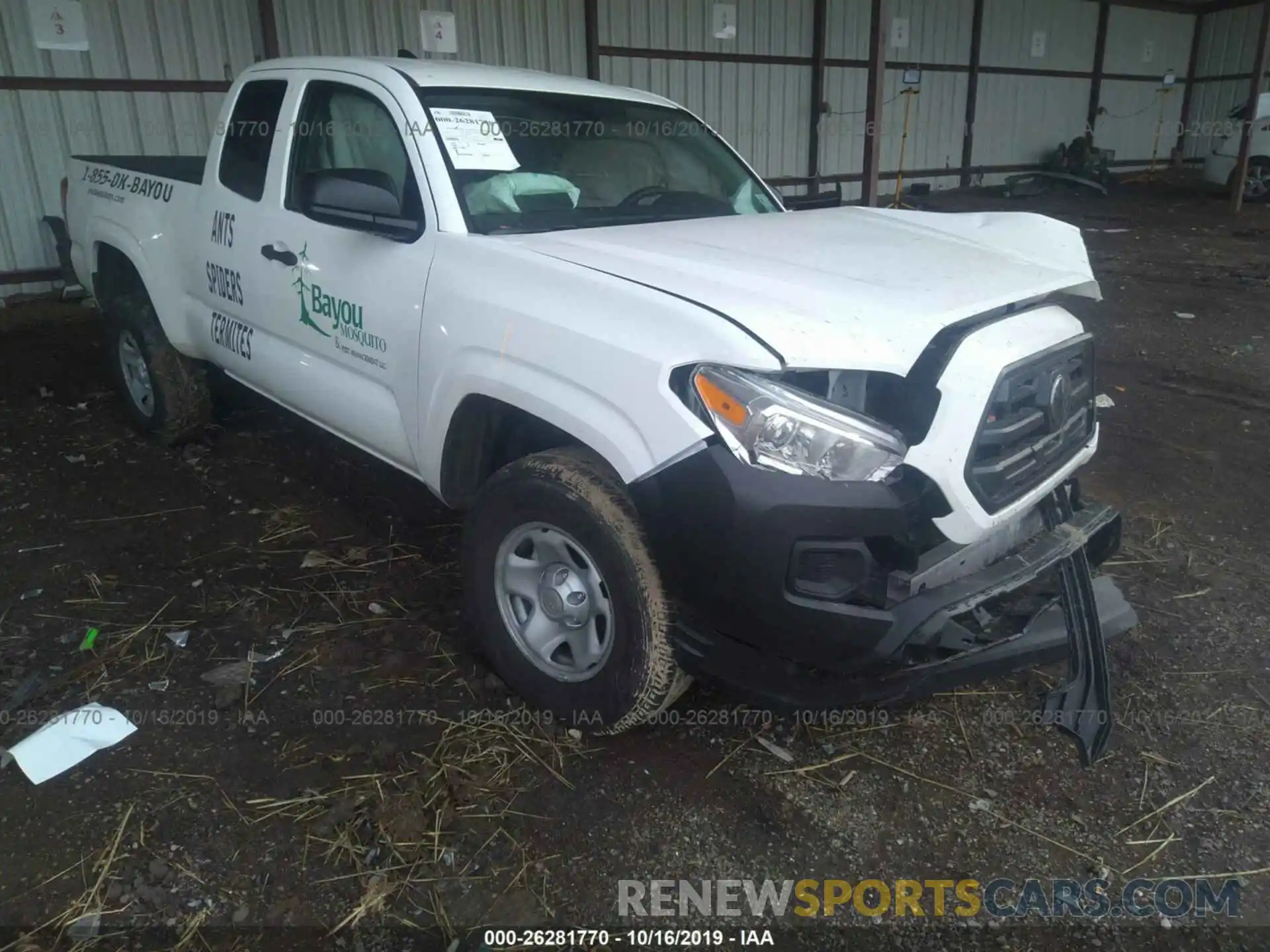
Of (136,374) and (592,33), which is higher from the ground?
(592,33)

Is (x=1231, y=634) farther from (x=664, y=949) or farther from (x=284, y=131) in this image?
(x=284, y=131)

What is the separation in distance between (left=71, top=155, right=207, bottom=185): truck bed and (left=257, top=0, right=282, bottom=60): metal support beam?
430 cm

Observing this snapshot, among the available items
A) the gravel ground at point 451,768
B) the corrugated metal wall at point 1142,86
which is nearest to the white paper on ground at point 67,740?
the gravel ground at point 451,768

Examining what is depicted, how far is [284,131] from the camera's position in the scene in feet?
12.4

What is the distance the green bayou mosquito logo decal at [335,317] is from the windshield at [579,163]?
22.6 inches

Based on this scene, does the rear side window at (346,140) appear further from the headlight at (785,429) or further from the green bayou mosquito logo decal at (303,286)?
the headlight at (785,429)

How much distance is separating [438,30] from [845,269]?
902cm

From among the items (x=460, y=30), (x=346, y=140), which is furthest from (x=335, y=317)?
(x=460, y=30)

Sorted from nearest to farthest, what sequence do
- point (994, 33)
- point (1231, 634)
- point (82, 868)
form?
point (82, 868) < point (1231, 634) < point (994, 33)

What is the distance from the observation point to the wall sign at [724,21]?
42.8 ft

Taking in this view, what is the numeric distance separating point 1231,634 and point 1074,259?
60.7 inches

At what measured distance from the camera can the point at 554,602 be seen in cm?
270

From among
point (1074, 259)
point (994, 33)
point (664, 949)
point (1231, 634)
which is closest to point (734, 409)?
point (664, 949)

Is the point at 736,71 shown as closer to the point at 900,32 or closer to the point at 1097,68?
the point at 900,32
